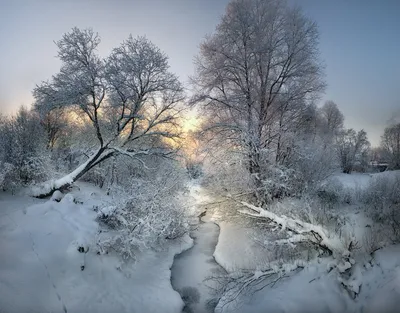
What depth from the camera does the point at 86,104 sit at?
482 inches

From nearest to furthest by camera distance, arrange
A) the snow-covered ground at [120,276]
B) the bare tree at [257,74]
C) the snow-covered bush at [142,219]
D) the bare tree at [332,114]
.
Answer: the snow-covered ground at [120,276]
the snow-covered bush at [142,219]
the bare tree at [257,74]
the bare tree at [332,114]

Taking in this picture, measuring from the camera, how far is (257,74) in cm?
1177

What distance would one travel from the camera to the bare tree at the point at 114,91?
11672 millimetres

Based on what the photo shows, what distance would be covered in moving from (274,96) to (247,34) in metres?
3.10

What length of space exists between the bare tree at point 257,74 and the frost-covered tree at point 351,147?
57.3 ft

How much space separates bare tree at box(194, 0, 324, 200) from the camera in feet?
35.6

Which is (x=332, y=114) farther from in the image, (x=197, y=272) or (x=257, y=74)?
(x=197, y=272)

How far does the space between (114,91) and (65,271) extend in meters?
8.88

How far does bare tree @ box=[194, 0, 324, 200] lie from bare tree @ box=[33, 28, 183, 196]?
266cm

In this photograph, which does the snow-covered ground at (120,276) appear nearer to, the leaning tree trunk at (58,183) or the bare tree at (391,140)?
the leaning tree trunk at (58,183)

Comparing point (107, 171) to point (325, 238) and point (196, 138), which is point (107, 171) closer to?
point (196, 138)

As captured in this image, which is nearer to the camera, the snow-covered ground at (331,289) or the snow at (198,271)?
the snow-covered ground at (331,289)

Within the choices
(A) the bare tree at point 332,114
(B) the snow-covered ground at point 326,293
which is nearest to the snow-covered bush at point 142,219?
(B) the snow-covered ground at point 326,293

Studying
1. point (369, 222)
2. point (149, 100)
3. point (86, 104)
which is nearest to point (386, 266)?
point (369, 222)
